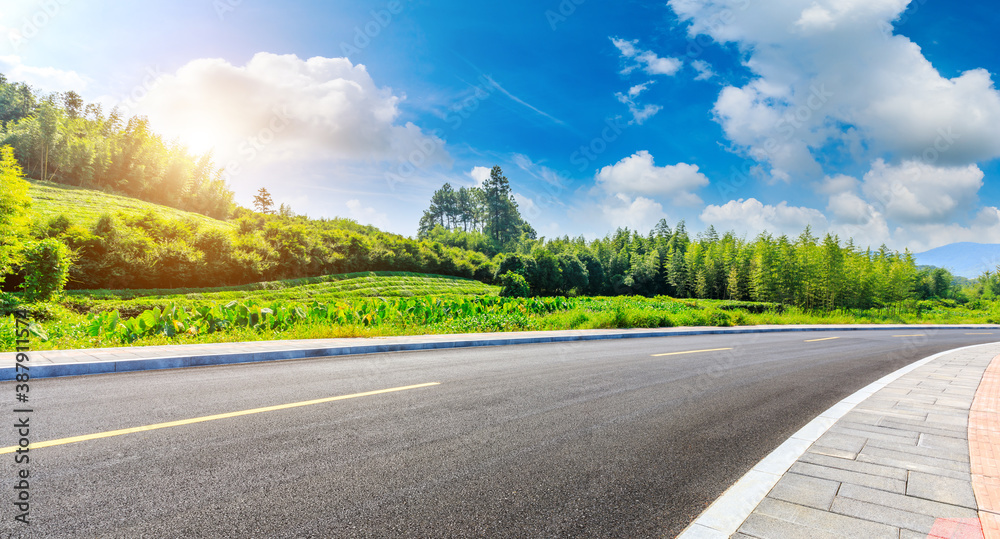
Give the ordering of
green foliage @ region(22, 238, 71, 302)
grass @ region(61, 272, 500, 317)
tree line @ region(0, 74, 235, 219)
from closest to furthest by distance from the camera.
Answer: green foliage @ region(22, 238, 71, 302) < grass @ region(61, 272, 500, 317) < tree line @ region(0, 74, 235, 219)

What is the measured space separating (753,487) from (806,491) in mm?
327

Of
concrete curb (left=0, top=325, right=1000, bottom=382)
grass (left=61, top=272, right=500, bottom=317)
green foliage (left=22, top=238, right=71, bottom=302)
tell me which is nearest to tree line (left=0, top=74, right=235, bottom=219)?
grass (left=61, top=272, right=500, bottom=317)

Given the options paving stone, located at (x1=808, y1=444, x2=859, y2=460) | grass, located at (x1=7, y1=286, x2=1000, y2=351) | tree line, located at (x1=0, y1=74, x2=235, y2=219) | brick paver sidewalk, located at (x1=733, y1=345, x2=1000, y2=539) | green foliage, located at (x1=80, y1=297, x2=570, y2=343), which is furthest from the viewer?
tree line, located at (x1=0, y1=74, x2=235, y2=219)

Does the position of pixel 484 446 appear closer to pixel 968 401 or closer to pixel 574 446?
pixel 574 446

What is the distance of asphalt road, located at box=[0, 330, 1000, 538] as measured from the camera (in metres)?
2.28

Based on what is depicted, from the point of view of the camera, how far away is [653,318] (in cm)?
1678

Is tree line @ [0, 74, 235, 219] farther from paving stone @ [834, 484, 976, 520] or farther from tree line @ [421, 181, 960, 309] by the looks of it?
paving stone @ [834, 484, 976, 520]

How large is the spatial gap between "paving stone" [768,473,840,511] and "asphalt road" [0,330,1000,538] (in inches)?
13.5

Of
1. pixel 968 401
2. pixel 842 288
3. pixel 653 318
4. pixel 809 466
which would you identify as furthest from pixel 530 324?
pixel 842 288

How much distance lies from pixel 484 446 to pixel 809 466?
250 centimetres

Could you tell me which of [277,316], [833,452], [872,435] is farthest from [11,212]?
[872,435]

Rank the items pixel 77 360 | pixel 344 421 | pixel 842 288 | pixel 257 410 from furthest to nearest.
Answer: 1. pixel 842 288
2. pixel 77 360
3. pixel 257 410
4. pixel 344 421

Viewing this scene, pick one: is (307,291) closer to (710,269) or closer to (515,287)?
(515,287)

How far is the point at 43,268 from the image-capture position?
13.3 meters
